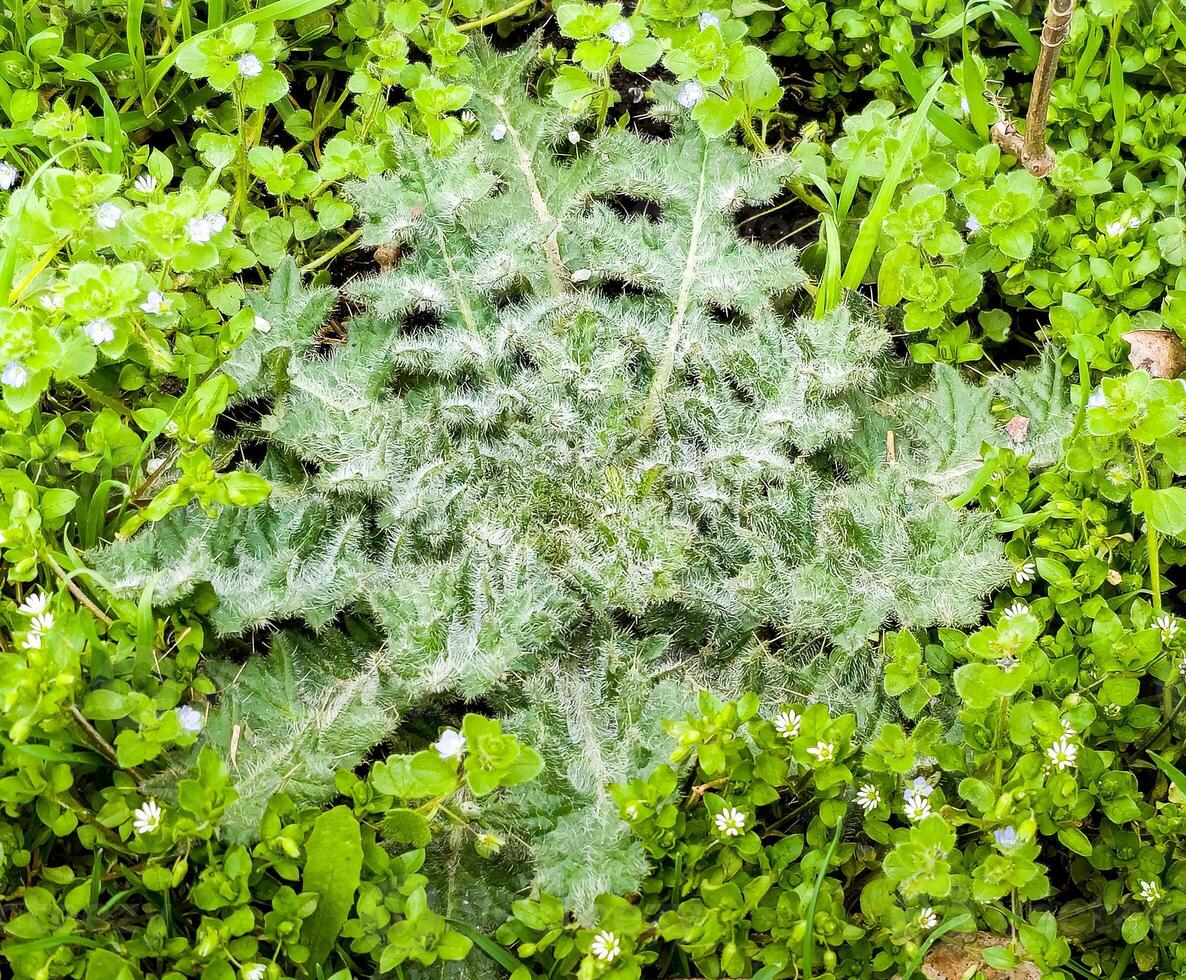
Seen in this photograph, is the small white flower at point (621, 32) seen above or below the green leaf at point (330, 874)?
above

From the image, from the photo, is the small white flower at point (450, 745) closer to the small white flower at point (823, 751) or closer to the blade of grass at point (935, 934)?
the small white flower at point (823, 751)

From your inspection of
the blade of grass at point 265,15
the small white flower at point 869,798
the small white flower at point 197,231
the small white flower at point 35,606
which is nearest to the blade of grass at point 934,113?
the blade of grass at point 265,15

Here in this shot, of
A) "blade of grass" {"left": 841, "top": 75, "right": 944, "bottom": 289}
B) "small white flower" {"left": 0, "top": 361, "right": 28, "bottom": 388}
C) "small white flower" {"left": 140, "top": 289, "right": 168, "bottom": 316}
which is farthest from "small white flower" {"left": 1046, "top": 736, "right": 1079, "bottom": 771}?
"small white flower" {"left": 0, "top": 361, "right": 28, "bottom": 388}

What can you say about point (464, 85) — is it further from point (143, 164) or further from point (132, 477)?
point (132, 477)

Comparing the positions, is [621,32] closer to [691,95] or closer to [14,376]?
[691,95]

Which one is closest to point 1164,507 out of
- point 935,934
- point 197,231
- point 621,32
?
point 935,934

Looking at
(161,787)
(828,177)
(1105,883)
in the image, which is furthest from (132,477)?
(1105,883)
